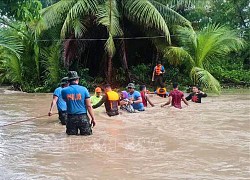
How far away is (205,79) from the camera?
1819 cm

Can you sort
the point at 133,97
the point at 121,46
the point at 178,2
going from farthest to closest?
the point at 178,2
the point at 121,46
the point at 133,97

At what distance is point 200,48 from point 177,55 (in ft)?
3.66

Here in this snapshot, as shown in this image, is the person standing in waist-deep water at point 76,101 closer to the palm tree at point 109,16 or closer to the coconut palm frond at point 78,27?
the palm tree at point 109,16

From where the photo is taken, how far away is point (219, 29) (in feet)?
64.5

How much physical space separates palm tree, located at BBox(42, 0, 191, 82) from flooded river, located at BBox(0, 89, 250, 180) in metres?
7.46

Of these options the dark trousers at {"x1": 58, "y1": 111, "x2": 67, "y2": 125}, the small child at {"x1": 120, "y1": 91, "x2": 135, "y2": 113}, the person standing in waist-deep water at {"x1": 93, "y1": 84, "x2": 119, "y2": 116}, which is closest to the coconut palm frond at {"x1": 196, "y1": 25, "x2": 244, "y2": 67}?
the small child at {"x1": 120, "y1": 91, "x2": 135, "y2": 113}

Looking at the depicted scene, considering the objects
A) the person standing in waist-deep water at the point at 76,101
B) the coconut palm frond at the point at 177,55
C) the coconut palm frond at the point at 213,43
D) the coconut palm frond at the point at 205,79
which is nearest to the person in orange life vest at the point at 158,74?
the coconut palm frond at the point at 177,55

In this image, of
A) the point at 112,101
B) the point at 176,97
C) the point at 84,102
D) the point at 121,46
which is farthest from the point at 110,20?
the point at 84,102

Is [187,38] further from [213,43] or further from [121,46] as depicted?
[121,46]

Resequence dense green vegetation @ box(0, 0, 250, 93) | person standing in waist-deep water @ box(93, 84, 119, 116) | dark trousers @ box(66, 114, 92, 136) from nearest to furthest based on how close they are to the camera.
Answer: dark trousers @ box(66, 114, 92, 136), person standing in waist-deep water @ box(93, 84, 119, 116), dense green vegetation @ box(0, 0, 250, 93)

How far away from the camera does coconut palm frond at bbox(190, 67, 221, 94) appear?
17.9 m

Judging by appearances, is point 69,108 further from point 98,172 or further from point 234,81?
point 234,81

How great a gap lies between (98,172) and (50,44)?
16.7 m

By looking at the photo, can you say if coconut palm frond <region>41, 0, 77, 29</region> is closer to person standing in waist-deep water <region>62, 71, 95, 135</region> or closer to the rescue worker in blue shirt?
the rescue worker in blue shirt
